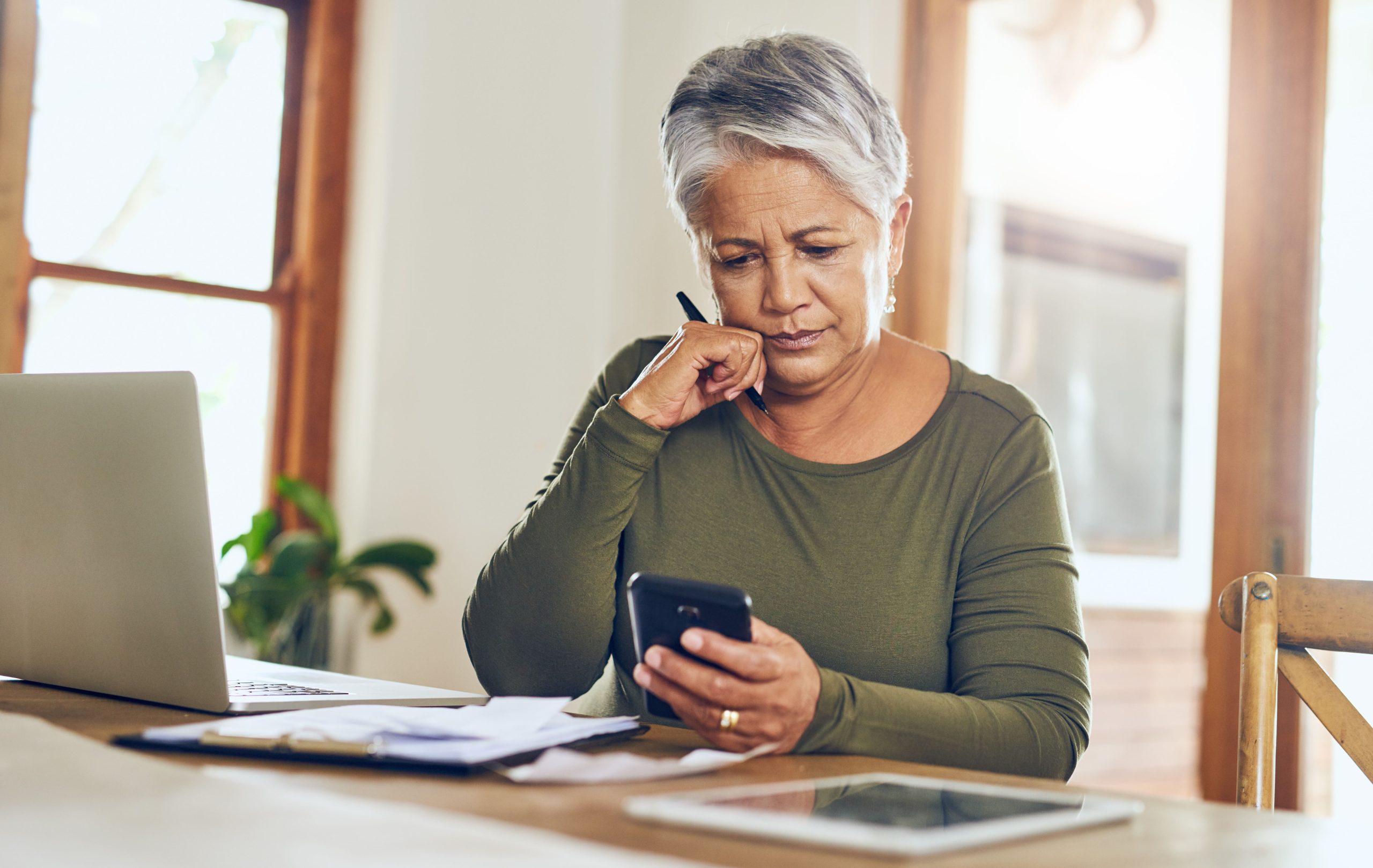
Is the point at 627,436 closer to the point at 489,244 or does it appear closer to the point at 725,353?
the point at 725,353

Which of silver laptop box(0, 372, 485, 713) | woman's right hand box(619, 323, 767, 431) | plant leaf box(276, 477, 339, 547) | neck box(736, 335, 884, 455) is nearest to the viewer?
silver laptop box(0, 372, 485, 713)

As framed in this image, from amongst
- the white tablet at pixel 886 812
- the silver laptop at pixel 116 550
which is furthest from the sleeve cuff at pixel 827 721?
the silver laptop at pixel 116 550

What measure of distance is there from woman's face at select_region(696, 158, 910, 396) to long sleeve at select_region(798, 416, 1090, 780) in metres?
0.22

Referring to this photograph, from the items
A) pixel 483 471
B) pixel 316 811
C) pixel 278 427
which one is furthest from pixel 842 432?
pixel 278 427

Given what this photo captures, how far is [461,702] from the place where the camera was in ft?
3.73

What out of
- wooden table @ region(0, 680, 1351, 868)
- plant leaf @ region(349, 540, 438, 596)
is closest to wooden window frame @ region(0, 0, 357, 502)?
plant leaf @ region(349, 540, 438, 596)

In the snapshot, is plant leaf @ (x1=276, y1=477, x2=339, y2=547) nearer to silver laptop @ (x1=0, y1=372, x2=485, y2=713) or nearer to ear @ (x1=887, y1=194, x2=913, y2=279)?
silver laptop @ (x1=0, y1=372, x2=485, y2=713)

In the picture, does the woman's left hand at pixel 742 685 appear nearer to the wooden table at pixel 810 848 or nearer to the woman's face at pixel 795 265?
the wooden table at pixel 810 848

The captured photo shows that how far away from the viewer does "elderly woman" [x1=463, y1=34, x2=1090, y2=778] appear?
127cm

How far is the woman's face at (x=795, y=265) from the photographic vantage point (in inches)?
52.4

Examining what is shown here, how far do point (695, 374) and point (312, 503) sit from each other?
179 centimetres

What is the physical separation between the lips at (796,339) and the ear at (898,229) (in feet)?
0.47

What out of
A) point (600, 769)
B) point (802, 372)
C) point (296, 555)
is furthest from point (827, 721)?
point (296, 555)

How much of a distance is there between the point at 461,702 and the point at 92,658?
33cm
